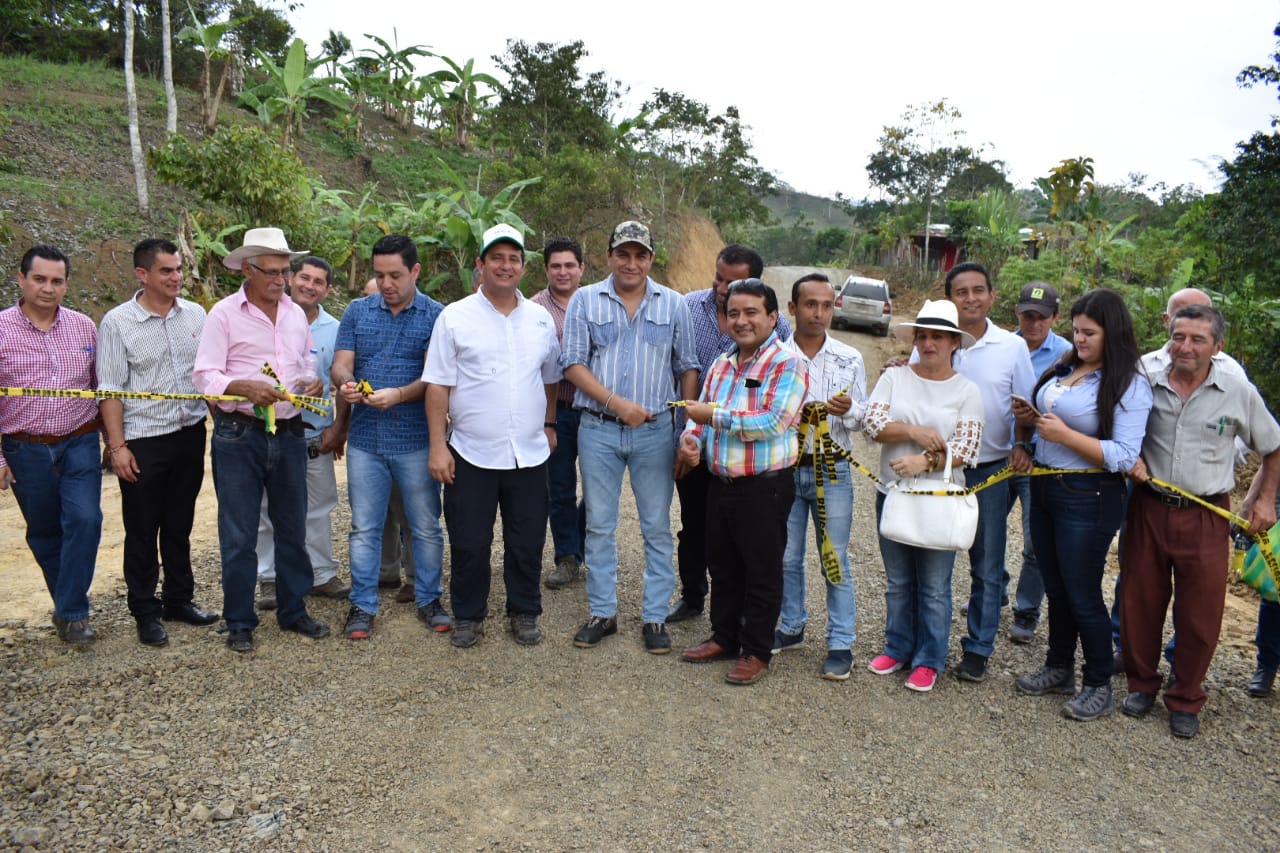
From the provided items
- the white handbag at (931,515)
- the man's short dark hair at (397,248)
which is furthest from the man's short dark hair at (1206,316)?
the man's short dark hair at (397,248)

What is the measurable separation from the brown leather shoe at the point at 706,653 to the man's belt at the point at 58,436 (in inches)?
125

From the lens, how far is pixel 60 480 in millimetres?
4238

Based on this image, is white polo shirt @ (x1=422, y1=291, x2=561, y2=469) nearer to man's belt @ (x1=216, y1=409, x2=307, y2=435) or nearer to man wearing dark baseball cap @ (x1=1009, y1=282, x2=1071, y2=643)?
man's belt @ (x1=216, y1=409, x2=307, y2=435)

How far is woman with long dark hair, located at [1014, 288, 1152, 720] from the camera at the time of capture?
3.80m

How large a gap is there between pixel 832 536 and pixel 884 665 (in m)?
0.72

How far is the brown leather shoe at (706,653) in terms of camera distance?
4391 mm

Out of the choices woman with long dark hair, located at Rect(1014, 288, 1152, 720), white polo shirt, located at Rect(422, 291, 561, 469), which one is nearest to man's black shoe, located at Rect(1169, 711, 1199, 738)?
woman with long dark hair, located at Rect(1014, 288, 1152, 720)

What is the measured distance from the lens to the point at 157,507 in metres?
4.38

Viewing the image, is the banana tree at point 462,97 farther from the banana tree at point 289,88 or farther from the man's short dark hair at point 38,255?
the man's short dark hair at point 38,255

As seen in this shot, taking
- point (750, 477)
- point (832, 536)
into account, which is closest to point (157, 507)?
point (750, 477)

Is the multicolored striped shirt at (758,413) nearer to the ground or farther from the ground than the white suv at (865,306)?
nearer to the ground

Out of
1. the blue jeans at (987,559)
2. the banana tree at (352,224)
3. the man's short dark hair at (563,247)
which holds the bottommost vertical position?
the blue jeans at (987,559)

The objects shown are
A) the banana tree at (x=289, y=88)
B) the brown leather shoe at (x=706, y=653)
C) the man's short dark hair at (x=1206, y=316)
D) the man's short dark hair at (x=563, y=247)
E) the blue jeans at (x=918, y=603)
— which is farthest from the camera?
the banana tree at (x=289, y=88)

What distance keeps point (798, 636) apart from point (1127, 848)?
5.96 ft
